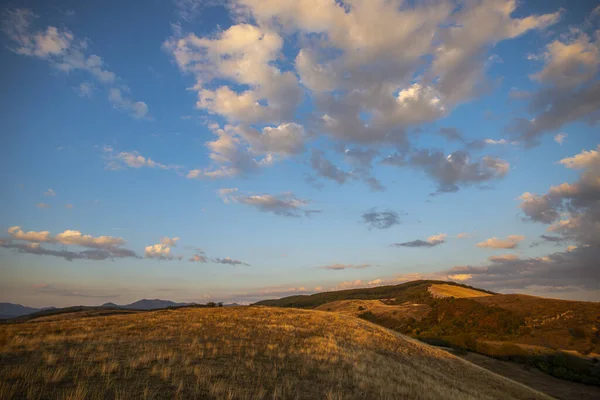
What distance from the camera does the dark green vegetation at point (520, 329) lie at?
3747cm

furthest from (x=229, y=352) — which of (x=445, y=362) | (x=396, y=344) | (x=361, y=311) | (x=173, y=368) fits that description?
(x=361, y=311)

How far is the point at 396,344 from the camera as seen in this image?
27.2m

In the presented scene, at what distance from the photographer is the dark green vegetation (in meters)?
37.5

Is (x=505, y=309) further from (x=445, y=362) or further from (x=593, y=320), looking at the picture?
(x=445, y=362)

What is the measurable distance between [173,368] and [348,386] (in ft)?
21.7

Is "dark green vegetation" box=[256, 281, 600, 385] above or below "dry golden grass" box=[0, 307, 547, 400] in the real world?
below

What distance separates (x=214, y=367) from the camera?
40.3 feet

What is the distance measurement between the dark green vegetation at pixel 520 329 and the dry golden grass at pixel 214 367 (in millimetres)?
20361

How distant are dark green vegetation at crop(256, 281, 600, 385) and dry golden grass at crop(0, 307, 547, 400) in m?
20.4

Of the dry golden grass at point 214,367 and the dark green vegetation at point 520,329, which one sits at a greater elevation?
the dry golden grass at point 214,367

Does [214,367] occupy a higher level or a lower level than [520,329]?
higher

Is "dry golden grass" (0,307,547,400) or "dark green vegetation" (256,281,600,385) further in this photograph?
"dark green vegetation" (256,281,600,385)

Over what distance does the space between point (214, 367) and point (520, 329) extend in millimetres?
58451

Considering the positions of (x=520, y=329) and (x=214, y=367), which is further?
(x=520, y=329)
